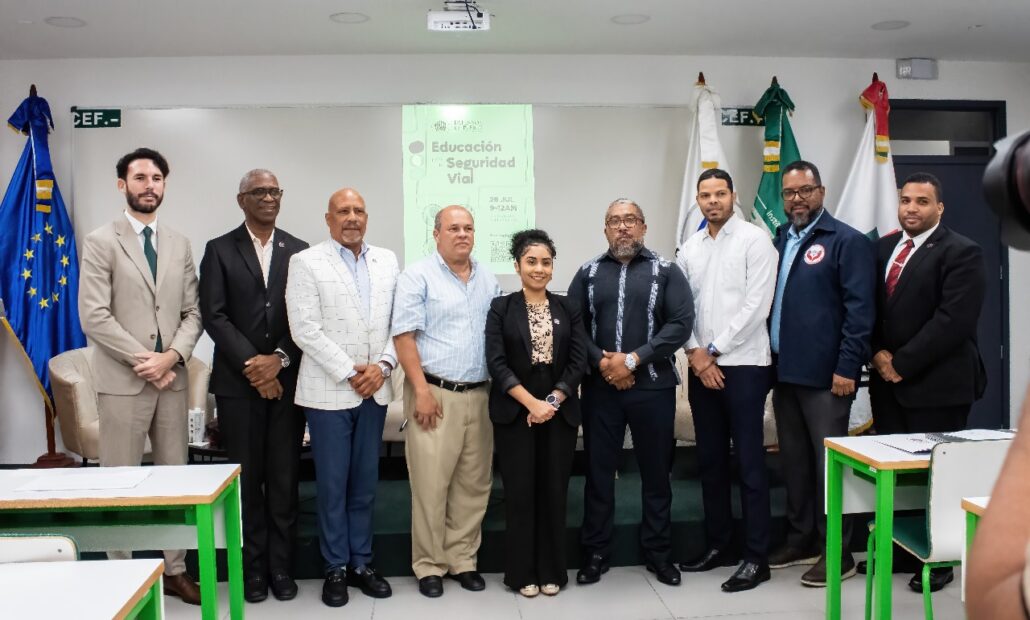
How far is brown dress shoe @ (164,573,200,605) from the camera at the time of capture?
10.4ft

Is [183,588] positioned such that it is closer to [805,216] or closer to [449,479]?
[449,479]

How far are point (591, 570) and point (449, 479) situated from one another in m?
0.72

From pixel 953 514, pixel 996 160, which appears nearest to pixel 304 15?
pixel 953 514

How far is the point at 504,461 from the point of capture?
10.6 feet

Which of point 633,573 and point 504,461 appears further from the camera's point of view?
point 633,573

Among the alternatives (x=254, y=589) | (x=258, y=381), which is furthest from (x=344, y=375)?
(x=254, y=589)

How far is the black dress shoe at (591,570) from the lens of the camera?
3.34m

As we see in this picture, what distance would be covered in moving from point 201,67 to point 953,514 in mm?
4871

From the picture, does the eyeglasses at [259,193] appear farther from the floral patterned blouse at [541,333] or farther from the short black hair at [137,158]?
the floral patterned blouse at [541,333]

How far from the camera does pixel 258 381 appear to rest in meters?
3.19

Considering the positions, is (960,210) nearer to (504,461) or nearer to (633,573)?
(633,573)

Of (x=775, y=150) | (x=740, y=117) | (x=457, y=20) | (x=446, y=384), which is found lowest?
(x=446, y=384)

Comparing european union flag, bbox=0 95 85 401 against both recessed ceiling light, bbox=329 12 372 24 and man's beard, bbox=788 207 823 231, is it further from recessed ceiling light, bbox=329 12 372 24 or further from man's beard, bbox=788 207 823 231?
man's beard, bbox=788 207 823 231

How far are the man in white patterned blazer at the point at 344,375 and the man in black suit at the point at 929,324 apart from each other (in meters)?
2.09
